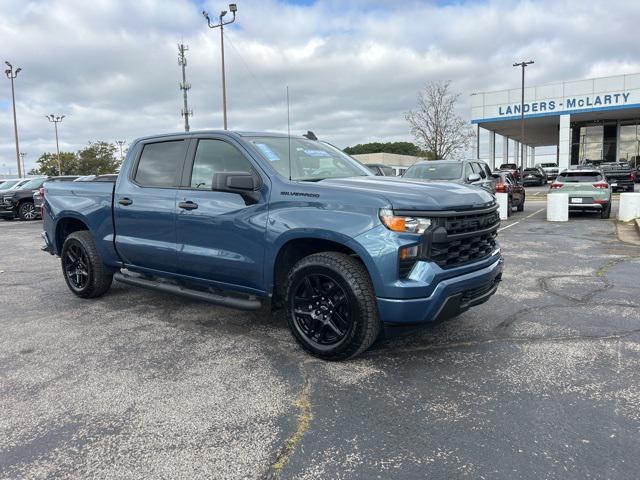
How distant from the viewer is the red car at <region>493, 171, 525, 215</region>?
53.5ft

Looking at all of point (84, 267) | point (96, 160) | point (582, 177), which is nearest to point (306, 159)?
point (84, 267)

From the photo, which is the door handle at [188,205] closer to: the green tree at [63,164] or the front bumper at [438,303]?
the front bumper at [438,303]

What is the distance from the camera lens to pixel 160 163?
5.23m

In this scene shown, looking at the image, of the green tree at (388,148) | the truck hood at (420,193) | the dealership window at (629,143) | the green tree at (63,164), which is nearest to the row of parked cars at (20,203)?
the truck hood at (420,193)

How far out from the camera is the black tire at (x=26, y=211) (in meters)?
20.0

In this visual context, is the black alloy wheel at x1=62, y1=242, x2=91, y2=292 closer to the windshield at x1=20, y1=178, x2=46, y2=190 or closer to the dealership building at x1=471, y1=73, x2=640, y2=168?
the windshield at x1=20, y1=178, x2=46, y2=190

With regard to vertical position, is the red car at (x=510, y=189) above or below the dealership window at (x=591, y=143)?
below

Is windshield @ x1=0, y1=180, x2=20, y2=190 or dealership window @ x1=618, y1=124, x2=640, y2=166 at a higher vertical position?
dealership window @ x1=618, y1=124, x2=640, y2=166

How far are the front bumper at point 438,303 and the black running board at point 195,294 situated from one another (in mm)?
1241

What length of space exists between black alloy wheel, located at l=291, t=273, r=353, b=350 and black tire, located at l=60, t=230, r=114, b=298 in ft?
9.82

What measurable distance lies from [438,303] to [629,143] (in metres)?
48.5

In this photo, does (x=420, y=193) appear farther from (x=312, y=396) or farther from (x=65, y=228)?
(x=65, y=228)

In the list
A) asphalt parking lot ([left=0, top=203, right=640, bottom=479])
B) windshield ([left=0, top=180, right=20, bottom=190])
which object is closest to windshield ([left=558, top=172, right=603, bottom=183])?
asphalt parking lot ([left=0, top=203, right=640, bottom=479])

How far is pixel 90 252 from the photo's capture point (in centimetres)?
588
